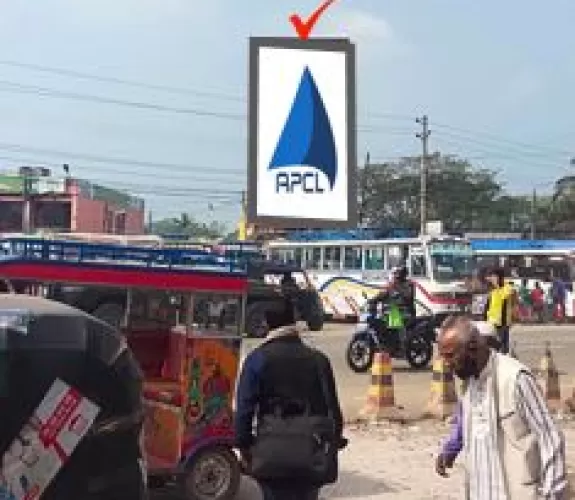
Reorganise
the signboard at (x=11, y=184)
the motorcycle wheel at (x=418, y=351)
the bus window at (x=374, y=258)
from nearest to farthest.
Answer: the motorcycle wheel at (x=418, y=351) → the bus window at (x=374, y=258) → the signboard at (x=11, y=184)

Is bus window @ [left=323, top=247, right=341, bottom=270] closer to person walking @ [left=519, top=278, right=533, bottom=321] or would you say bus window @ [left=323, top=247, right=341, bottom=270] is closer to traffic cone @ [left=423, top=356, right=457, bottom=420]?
person walking @ [left=519, top=278, right=533, bottom=321]

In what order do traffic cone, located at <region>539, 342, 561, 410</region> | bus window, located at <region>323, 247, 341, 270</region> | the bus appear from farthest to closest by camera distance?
the bus
bus window, located at <region>323, 247, 341, 270</region>
traffic cone, located at <region>539, 342, 561, 410</region>

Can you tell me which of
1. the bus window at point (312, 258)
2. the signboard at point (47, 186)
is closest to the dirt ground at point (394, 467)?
the bus window at point (312, 258)

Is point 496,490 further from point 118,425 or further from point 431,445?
point 431,445

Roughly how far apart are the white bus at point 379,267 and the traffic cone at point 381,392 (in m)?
16.5

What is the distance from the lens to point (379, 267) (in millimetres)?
34375

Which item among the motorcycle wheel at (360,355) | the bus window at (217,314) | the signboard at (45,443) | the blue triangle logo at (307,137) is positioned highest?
the blue triangle logo at (307,137)

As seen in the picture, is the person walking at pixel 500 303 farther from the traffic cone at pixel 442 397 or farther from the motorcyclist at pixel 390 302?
the traffic cone at pixel 442 397

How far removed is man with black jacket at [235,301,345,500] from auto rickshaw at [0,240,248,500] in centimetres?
256

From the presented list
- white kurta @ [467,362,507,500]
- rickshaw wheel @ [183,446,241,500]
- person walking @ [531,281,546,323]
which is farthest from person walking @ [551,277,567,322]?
white kurta @ [467,362,507,500]

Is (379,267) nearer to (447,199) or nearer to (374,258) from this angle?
(374,258)

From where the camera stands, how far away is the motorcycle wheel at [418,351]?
19.6m

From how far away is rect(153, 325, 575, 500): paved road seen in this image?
47.9 feet

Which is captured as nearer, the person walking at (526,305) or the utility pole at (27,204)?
the person walking at (526,305)
